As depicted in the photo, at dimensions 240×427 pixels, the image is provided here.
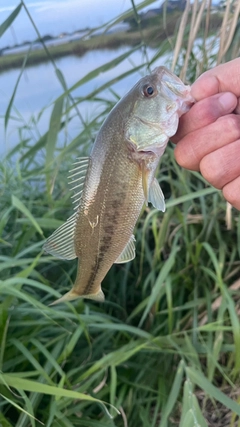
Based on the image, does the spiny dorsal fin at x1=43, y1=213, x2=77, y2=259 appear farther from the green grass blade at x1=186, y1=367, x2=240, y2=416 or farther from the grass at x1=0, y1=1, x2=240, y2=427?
the green grass blade at x1=186, y1=367, x2=240, y2=416

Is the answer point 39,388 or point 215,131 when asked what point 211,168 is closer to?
point 215,131

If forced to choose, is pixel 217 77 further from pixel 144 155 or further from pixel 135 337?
pixel 135 337

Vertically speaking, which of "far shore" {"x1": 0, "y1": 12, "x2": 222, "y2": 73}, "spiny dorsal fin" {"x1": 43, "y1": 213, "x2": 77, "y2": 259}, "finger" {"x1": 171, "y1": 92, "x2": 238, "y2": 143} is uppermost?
"far shore" {"x1": 0, "y1": 12, "x2": 222, "y2": 73}

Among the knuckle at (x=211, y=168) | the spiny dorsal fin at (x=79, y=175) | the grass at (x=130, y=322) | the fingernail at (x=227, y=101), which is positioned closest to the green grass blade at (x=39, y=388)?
the grass at (x=130, y=322)

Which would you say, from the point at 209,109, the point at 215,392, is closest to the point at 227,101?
the point at 209,109

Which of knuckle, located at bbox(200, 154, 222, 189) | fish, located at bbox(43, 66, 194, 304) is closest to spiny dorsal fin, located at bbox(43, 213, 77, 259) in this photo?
fish, located at bbox(43, 66, 194, 304)

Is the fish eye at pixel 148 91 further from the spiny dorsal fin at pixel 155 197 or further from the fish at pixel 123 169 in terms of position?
the spiny dorsal fin at pixel 155 197

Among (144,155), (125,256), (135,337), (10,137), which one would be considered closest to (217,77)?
(144,155)
